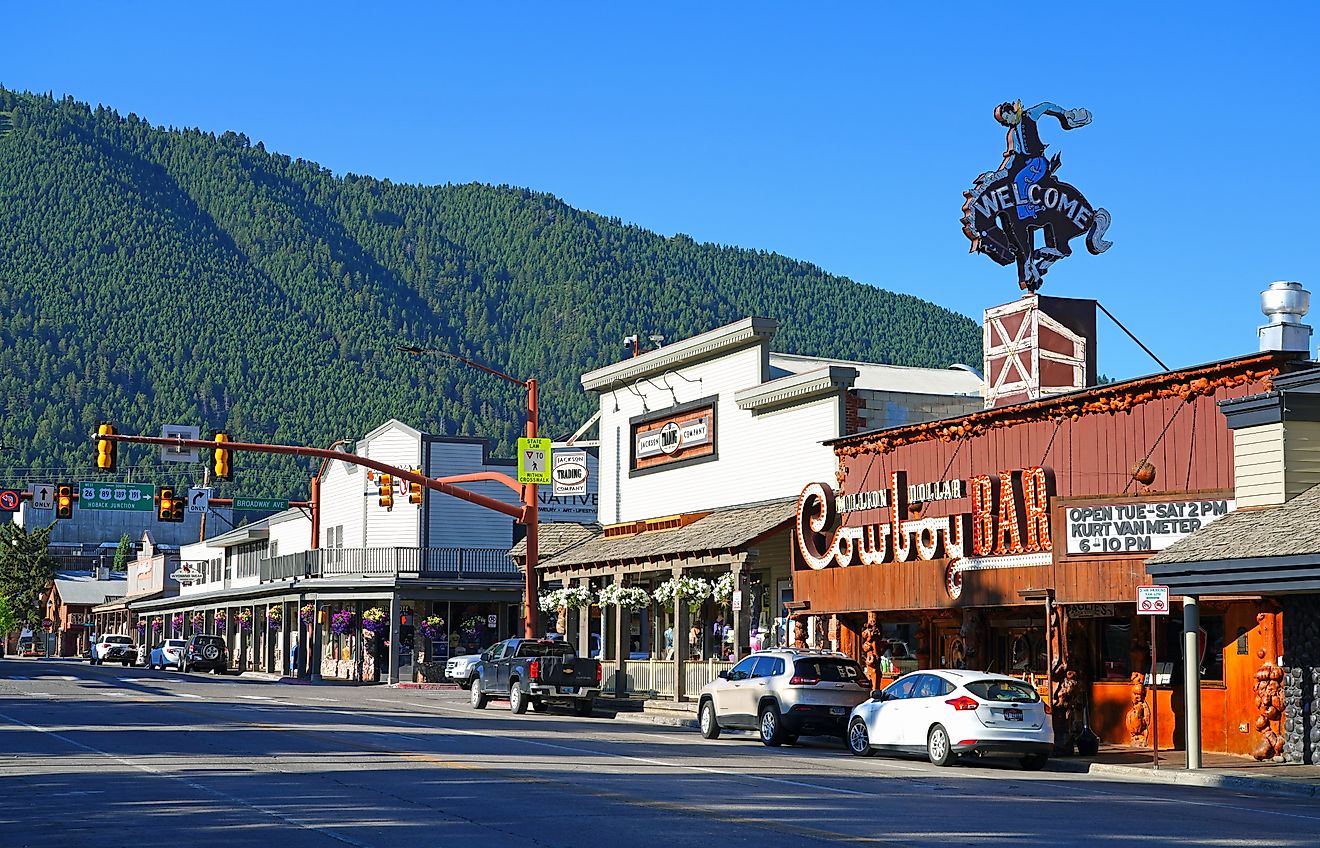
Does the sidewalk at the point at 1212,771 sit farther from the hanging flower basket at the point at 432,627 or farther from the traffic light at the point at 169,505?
the hanging flower basket at the point at 432,627

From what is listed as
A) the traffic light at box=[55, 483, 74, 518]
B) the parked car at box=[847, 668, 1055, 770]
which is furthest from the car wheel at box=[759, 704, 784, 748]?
the traffic light at box=[55, 483, 74, 518]

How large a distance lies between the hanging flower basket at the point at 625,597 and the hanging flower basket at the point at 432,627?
72.2 ft

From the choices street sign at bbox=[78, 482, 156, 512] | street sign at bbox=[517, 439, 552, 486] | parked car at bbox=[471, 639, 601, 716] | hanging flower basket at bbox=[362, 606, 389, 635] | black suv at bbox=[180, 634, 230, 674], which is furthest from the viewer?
black suv at bbox=[180, 634, 230, 674]

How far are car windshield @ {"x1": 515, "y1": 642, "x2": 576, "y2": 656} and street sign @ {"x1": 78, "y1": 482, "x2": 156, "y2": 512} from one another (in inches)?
1083

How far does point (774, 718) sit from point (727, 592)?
11537mm

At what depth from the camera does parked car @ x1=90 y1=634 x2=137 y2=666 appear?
9144 centimetres

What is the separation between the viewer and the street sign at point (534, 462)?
148ft

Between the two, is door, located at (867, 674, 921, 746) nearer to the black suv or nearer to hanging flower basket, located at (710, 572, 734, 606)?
hanging flower basket, located at (710, 572, 734, 606)

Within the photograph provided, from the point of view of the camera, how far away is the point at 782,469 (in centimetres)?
4088

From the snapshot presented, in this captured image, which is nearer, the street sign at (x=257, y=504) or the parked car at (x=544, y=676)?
the parked car at (x=544, y=676)

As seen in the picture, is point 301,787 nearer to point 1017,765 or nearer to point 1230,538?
point 1017,765

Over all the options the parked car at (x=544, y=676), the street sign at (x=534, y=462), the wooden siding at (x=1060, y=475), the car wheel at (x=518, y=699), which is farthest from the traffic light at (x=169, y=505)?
the wooden siding at (x=1060, y=475)

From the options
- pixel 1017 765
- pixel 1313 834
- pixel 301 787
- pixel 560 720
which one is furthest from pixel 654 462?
pixel 1313 834

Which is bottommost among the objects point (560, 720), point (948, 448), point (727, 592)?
point (560, 720)
